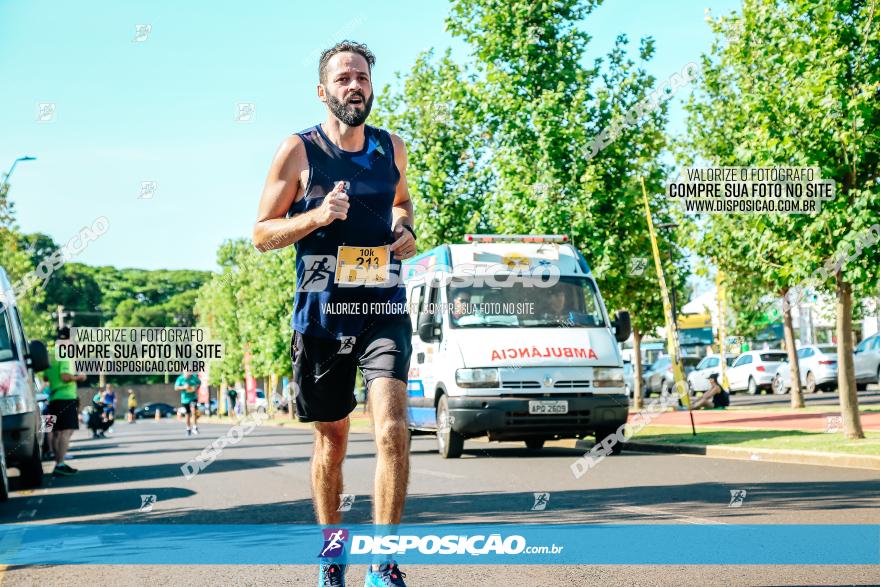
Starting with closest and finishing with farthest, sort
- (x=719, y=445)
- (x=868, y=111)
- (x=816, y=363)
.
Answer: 1. (x=868, y=111)
2. (x=719, y=445)
3. (x=816, y=363)

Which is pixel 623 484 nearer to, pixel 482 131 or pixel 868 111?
pixel 868 111

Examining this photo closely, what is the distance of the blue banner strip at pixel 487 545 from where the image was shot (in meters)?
5.89

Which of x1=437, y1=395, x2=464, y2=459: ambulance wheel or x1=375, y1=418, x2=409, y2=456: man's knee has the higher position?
x1=375, y1=418, x2=409, y2=456: man's knee

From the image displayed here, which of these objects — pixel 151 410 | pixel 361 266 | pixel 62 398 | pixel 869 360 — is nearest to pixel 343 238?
pixel 361 266

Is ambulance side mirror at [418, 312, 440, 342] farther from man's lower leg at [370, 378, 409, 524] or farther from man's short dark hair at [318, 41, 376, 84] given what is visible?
man's lower leg at [370, 378, 409, 524]

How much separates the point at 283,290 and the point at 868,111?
38.6 m

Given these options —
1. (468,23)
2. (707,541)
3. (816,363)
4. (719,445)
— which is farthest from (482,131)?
(707,541)

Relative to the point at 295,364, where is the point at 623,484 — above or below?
below

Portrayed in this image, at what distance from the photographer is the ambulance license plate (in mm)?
14227

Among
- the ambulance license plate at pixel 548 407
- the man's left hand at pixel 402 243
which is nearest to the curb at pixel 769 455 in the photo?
the ambulance license plate at pixel 548 407

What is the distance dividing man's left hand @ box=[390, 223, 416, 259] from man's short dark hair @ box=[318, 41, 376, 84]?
2.37ft

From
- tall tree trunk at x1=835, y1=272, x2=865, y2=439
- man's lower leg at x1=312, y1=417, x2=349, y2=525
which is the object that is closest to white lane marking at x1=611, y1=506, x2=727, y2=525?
man's lower leg at x1=312, y1=417, x2=349, y2=525

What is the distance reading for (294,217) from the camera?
4.84 m

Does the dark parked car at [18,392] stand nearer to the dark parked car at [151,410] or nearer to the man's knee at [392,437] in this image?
the man's knee at [392,437]
